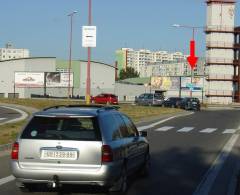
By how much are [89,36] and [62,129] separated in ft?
72.9

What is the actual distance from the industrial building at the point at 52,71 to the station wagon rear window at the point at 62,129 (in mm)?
104195

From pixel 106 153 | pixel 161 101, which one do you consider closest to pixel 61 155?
pixel 106 153

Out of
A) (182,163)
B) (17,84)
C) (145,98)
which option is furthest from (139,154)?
(17,84)

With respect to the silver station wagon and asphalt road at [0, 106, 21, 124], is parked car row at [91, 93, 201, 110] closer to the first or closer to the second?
asphalt road at [0, 106, 21, 124]

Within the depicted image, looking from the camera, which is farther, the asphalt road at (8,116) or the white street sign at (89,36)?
the asphalt road at (8,116)

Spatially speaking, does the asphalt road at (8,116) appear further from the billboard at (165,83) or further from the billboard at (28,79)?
the billboard at (165,83)

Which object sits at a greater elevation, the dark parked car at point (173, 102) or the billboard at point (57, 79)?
the billboard at point (57, 79)

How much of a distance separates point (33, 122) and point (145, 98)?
68.2 m

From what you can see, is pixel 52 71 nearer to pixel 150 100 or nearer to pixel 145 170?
pixel 150 100

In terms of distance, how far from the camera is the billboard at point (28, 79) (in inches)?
4082

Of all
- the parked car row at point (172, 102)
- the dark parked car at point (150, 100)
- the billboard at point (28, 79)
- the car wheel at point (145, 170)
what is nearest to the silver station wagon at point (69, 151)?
the car wheel at point (145, 170)

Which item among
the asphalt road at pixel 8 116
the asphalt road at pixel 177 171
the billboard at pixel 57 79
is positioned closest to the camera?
the asphalt road at pixel 177 171

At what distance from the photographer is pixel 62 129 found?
31.0 feet

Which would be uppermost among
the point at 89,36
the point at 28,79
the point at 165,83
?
the point at 89,36
